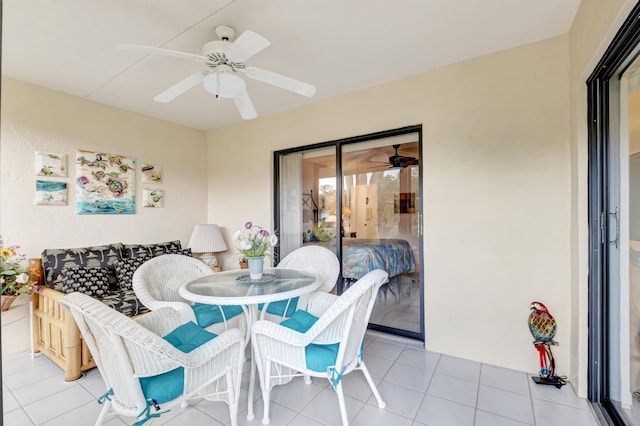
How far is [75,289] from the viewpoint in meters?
2.83

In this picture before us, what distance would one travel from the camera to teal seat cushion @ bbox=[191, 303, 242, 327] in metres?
2.47

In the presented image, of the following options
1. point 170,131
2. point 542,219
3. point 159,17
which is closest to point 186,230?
point 170,131

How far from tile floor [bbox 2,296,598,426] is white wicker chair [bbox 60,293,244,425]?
491 mm

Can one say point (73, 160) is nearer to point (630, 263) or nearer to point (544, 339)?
point (544, 339)

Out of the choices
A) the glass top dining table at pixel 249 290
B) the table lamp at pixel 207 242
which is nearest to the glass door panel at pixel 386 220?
the glass top dining table at pixel 249 290

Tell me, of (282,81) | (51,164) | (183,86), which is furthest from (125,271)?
(282,81)

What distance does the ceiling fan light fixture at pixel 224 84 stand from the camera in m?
2.18

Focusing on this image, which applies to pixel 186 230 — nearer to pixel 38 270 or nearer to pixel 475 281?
pixel 38 270

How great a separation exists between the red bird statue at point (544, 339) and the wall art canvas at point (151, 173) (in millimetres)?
4124

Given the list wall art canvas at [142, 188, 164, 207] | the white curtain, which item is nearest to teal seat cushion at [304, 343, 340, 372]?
the white curtain

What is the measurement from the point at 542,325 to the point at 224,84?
9.22ft

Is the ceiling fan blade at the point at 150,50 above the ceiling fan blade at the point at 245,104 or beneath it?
above

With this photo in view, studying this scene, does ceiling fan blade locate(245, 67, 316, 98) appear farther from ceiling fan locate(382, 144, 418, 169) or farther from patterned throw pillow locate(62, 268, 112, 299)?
A: patterned throw pillow locate(62, 268, 112, 299)

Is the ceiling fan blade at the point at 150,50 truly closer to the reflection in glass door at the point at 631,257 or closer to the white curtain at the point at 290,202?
the white curtain at the point at 290,202
